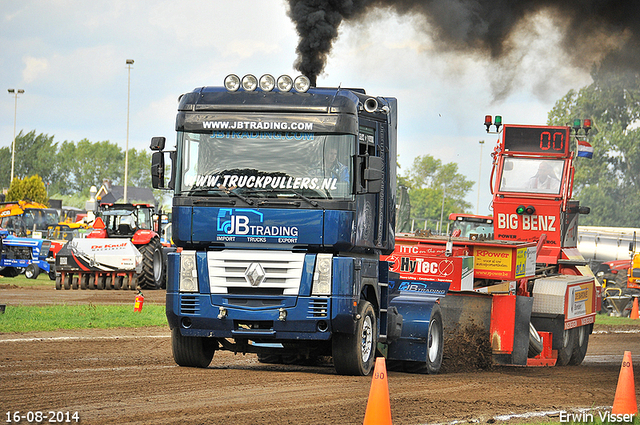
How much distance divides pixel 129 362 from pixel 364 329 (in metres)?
3.37

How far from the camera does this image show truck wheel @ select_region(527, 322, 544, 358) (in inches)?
570

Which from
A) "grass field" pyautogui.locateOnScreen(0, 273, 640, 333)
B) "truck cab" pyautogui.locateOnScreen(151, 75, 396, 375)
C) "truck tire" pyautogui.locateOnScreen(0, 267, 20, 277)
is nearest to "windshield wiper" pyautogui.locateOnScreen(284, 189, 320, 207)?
"truck cab" pyautogui.locateOnScreen(151, 75, 396, 375)

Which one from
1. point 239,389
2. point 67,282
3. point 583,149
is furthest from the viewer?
point 67,282

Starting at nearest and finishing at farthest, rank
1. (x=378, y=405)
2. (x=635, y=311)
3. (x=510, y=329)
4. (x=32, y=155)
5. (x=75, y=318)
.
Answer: (x=378, y=405)
(x=510, y=329)
(x=75, y=318)
(x=635, y=311)
(x=32, y=155)

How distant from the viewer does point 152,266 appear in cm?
2833

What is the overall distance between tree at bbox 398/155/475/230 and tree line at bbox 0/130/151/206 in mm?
50682

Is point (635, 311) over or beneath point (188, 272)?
beneath

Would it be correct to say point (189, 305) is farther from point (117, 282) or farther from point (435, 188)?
point (435, 188)

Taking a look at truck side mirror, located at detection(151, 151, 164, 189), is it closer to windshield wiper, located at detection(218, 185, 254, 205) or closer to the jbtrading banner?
the jbtrading banner

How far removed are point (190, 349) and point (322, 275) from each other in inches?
88.0

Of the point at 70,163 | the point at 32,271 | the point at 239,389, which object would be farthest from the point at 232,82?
the point at 70,163

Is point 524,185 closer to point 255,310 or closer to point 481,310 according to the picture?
point 481,310

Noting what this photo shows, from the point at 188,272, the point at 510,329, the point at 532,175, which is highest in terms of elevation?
the point at 532,175

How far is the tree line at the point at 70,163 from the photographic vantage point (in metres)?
131
